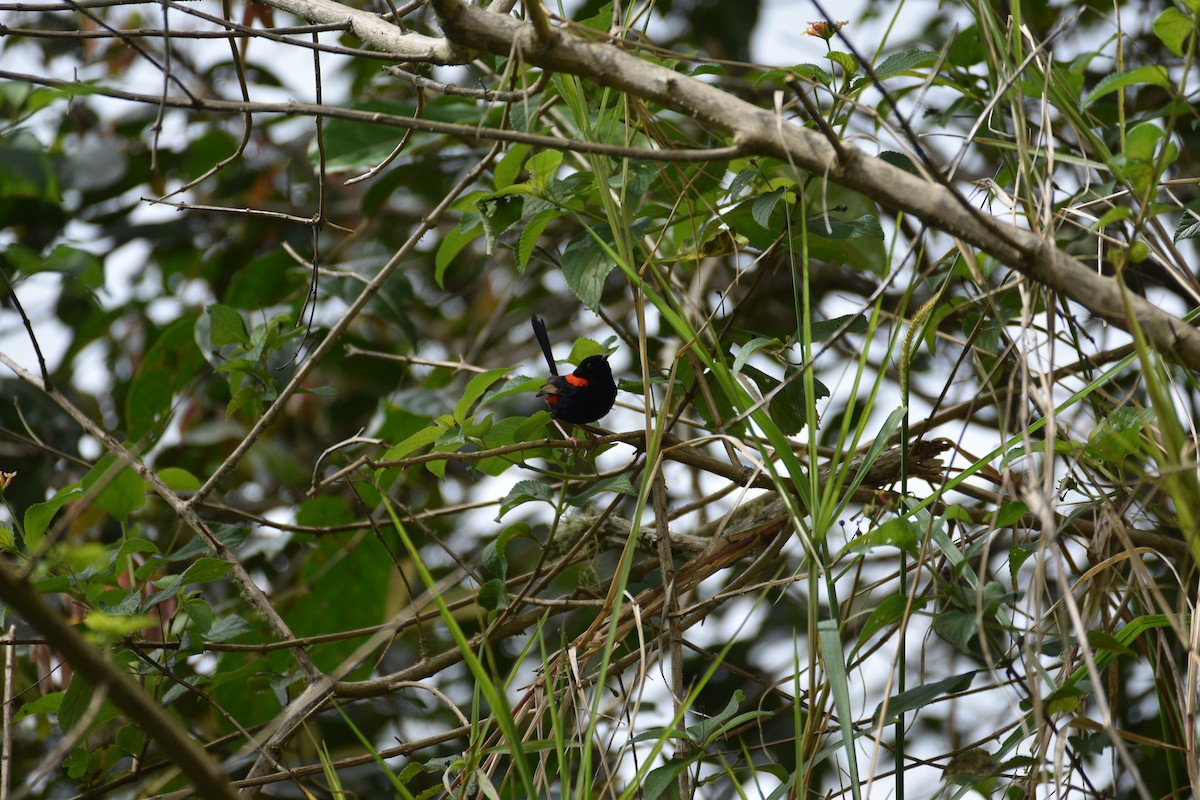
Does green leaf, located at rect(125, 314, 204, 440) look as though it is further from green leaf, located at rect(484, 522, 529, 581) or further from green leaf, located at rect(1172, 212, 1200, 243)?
green leaf, located at rect(1172, 212, 1200, 243)

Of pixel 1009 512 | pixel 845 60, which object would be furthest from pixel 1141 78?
pixel 1009 512

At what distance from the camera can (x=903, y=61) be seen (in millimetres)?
1694

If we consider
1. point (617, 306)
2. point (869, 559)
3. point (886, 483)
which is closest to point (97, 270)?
point (617, 306)

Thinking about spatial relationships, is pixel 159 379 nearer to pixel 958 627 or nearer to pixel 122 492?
pixel 122 492

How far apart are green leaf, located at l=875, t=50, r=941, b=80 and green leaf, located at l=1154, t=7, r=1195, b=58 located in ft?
1.24

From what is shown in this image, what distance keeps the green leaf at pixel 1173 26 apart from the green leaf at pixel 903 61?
1.24 feet

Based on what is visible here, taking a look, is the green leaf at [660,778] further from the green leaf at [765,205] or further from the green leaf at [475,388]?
the green leaf at [765,205]

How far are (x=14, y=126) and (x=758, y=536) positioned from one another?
1.71 m

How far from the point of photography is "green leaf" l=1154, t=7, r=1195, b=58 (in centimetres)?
132

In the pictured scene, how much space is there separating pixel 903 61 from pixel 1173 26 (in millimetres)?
439

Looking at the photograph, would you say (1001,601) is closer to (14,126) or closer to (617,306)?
(14,126)

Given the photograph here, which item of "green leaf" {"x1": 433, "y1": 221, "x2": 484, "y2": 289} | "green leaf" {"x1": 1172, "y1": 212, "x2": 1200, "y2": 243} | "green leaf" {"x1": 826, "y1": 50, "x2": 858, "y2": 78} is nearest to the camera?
"green leaf" {"x1": 826, "y1": 50, "x2": 858, "y2": 78}

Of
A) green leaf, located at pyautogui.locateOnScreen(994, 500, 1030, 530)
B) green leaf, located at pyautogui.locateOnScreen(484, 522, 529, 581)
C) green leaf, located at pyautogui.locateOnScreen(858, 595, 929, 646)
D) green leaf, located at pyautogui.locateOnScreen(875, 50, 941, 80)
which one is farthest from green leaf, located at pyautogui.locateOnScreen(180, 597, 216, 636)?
green leaf, located at pyautogui.locateOnScreen(875, 50, 941, 80)

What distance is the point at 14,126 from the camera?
2141 mm
